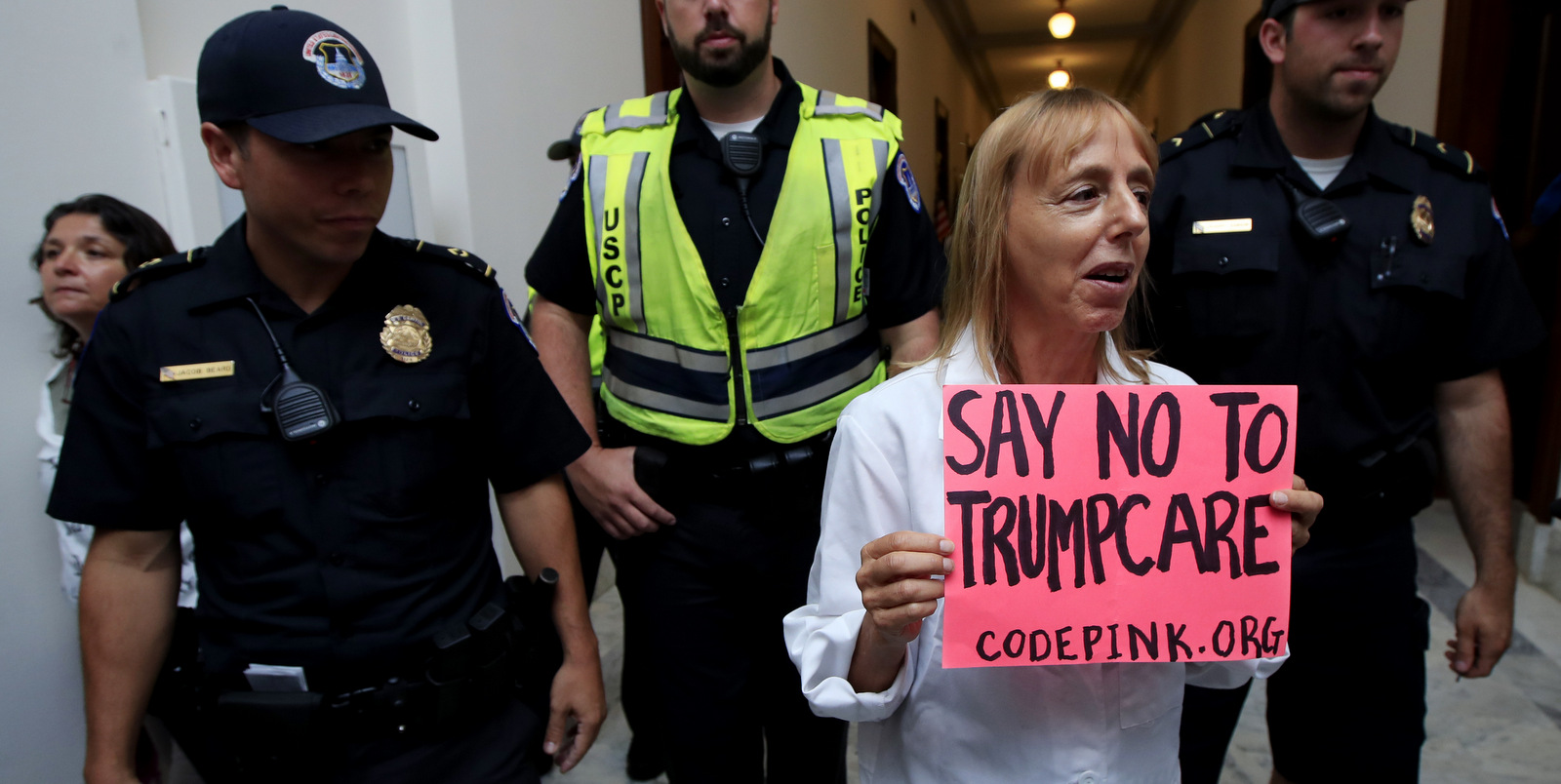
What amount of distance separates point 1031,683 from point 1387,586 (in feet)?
3.60

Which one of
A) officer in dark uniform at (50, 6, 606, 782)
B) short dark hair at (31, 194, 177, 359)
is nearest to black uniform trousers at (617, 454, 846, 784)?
officer in dark uniform at (50, 6, 606, 782)

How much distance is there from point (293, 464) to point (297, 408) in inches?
3.4

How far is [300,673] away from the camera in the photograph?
132cm

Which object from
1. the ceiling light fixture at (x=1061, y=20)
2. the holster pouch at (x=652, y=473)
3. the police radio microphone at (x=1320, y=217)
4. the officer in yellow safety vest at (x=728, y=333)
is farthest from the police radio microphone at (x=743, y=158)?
→ the ceiling light fixture at (x=1061, y=20)

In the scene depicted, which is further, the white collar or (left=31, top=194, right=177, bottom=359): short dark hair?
(left=31, top=194, right=177, bottom=359): short dark hair

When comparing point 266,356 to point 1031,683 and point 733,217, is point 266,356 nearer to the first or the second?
point 733,217

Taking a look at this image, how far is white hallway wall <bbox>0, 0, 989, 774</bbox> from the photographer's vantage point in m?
1.84

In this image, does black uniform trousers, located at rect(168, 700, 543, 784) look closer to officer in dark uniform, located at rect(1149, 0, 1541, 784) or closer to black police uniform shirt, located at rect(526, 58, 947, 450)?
black police uniform shirt, located at rect(526, 58, 947, 450)

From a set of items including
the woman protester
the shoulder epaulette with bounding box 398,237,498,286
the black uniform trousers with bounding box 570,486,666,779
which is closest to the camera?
A: the woman protester

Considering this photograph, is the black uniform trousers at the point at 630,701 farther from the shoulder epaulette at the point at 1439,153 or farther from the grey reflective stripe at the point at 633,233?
the shoulder epaulette at the point at 1439,153

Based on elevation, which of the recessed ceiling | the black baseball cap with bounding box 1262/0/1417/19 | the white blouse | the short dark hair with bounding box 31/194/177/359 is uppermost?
the recessed ceiling

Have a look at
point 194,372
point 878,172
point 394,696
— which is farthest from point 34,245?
point 878,172

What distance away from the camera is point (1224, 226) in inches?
70.7

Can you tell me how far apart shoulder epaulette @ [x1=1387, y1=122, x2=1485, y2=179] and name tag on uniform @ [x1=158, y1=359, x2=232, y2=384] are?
214 cm
